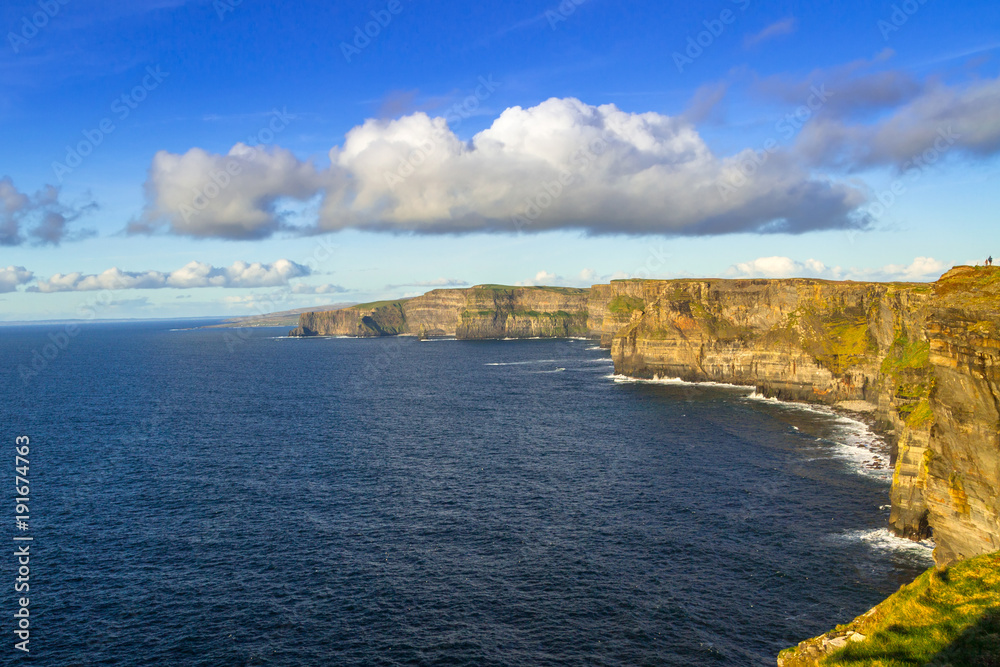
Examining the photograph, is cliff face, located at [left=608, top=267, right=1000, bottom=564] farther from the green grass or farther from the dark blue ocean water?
the dark blue ocean water

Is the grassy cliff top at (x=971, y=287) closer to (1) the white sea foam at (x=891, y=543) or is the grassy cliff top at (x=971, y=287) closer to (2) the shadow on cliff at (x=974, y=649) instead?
(1) the white sea foam at (x=891, y=543)

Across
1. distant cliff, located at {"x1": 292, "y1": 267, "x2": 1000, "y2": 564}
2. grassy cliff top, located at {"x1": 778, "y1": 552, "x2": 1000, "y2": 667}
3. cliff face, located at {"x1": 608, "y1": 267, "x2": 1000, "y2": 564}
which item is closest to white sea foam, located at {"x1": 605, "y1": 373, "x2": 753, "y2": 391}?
distant cliff, located at {"x1": 292, "y1": 267, "x2": 1000, "y2": 564}

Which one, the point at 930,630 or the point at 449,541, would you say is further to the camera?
the point at 449,541

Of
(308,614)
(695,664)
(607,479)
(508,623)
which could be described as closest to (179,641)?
(308,614)

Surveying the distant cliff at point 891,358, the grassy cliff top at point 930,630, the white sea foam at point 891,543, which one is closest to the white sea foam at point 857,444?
the distant cliff at point 891,358

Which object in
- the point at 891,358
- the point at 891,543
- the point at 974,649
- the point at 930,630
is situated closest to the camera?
the point at 974,649

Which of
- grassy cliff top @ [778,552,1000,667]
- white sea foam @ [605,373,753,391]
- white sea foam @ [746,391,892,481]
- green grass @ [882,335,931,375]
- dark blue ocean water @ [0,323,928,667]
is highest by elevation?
green grass @ [882,335,931,375]

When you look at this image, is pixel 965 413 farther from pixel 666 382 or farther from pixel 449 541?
pixel 666 382

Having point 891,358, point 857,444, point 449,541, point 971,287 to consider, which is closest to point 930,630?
point 971,287
